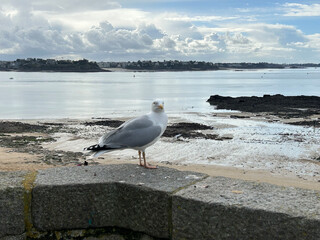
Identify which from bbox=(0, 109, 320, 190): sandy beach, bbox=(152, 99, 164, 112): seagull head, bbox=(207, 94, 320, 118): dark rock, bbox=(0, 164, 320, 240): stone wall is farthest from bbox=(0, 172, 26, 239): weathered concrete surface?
bbox=(207, 94, 320, 118): dark rock

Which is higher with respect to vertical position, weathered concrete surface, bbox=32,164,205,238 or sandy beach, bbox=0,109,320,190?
weathered concrete surface, bbox=32,164,205,238

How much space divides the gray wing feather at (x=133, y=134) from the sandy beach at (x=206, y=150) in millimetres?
7721

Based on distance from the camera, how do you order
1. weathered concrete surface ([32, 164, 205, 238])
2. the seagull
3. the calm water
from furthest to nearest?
1. the calm water
2. the seagull
3. weathered concrete surface ([32, 164, 205, 238])

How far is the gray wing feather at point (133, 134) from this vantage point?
429 centimetres

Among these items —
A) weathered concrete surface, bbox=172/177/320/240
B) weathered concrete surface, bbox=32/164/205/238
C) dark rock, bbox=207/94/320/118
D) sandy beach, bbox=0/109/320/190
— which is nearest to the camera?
weathered concrete surface, bbox=172/177/320/240

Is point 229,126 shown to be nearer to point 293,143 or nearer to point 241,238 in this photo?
point 293,143

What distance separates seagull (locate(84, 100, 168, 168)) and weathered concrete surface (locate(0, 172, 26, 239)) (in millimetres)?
1076

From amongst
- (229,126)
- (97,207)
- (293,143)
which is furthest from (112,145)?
(229,126)


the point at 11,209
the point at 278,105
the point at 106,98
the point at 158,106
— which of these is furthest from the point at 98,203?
the point at 106,98

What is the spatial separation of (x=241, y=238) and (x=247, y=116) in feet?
94.5

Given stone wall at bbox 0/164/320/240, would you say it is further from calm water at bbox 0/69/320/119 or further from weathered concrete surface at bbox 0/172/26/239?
calm water at bbox 0/69/320/119

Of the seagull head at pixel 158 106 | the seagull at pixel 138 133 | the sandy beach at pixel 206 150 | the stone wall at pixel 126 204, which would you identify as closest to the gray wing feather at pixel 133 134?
the seagull at pixel 138 133

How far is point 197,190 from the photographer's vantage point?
3.13 meters

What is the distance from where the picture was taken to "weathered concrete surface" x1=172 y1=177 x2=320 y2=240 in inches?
102
